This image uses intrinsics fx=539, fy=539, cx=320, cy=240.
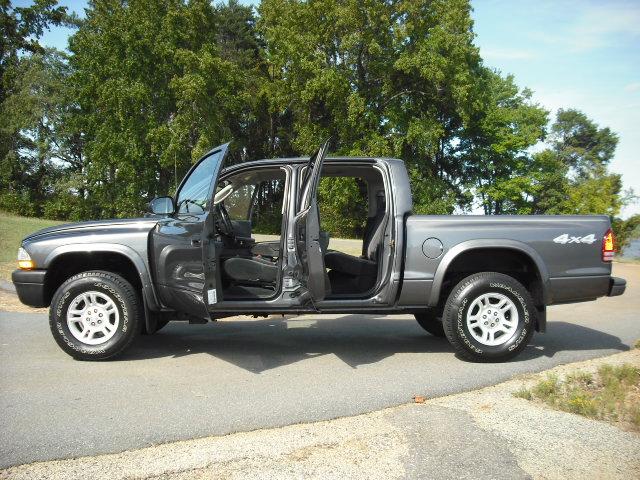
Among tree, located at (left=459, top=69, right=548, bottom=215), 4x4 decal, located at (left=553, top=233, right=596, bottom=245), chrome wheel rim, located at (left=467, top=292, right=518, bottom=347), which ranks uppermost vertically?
tree, located at (left=459, top=69, right=548, bottom=215)

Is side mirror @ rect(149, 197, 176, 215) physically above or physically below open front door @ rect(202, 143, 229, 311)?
above

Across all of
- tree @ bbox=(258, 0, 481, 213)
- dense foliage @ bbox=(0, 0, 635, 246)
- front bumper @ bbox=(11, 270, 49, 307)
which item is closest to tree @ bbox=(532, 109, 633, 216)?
dense foliage @ bbox=(0, 0, 635, 246)

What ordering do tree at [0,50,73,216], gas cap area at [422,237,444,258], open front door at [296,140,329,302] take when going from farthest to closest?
tree at [0,50,73,216], gas cap area at [422,237,444,258], open front door at [296,140,329,302]

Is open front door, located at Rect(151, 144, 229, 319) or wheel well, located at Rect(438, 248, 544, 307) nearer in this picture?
open front door, located at Rect(151, 144, 229, 319)

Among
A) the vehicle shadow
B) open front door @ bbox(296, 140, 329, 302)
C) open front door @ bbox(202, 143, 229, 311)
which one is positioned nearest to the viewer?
open front door @ bbox(202, 143, 229, 311)

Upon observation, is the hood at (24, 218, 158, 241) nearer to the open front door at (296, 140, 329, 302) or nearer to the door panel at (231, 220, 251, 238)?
the door panel at (231, 220, 251, 238)

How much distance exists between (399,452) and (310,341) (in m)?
3.05

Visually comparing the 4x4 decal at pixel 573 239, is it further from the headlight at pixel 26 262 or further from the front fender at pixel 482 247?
the headlight at pixel 26 262

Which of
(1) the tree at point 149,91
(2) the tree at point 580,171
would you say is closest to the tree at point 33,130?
(1) the tree at point 149,91

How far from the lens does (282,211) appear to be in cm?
539

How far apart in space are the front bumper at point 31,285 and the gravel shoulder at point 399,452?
2.46 m

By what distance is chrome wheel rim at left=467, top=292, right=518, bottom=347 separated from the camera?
17.1 ft

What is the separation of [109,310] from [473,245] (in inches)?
139

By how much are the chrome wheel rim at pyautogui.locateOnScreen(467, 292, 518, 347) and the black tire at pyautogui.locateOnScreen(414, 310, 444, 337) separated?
124 centimetres
